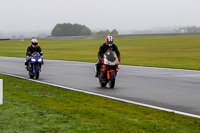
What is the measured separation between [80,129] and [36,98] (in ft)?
13.7

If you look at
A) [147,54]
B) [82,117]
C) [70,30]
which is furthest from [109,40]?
[70,30]

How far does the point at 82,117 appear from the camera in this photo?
787 cm

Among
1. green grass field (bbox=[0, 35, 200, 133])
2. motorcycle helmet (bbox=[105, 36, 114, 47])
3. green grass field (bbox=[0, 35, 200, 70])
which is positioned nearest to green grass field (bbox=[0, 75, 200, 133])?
green grass field (bbox=[0, 35, 200, 133])

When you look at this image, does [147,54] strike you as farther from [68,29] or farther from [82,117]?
[68,29]

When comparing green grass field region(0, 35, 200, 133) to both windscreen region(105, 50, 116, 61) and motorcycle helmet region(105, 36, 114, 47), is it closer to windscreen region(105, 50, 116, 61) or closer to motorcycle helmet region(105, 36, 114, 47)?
windscreen region(105, 50, 116, 61)

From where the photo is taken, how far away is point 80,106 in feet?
30.6

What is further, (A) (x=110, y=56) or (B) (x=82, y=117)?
(A) (x=110, y=56)

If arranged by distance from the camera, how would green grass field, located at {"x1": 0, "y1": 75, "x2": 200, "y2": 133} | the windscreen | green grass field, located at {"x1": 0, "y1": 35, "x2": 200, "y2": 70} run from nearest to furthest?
green grass field, located at {"x1": 0, "y1": 75, "x2": 200, "y2": 133}, the windscreen, green grass field, located at {"x1": 0, "y1": 35, "x2": 200, "y2": 70}

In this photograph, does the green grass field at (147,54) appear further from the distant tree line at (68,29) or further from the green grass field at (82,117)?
the distant tree line at (68,29)

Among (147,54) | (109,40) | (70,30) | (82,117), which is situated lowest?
(147,54)

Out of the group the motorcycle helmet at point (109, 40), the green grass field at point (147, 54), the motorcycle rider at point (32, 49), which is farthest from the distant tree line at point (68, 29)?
the motorcycle helmet at point (109, 40)

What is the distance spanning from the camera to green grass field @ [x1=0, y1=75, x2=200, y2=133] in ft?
22.5

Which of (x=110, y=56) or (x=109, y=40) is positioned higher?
(x=109, y=40)

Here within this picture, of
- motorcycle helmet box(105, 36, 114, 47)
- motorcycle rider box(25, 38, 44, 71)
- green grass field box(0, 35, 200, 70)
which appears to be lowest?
green grass field box(0, 35, 200, 70)
